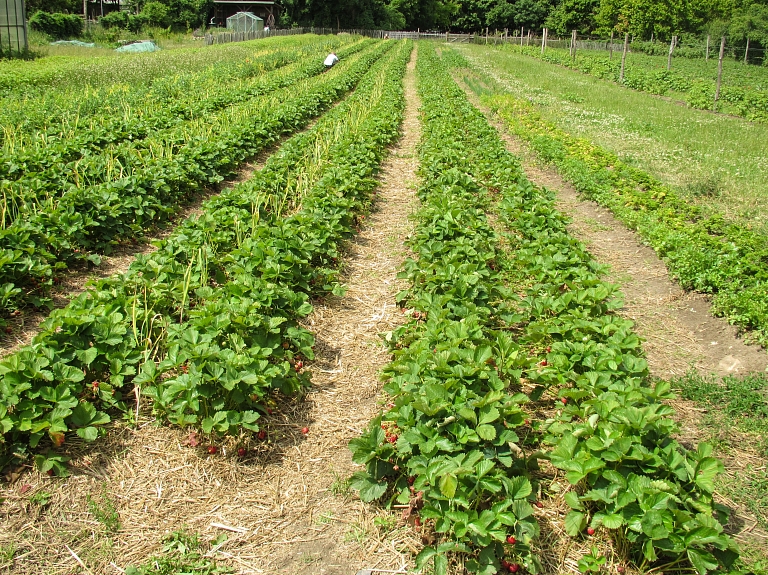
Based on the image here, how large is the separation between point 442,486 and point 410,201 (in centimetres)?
701

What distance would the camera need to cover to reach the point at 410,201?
31.6 feet

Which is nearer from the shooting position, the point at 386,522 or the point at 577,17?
the point at 386,522

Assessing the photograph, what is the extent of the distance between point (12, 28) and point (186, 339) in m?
25.5

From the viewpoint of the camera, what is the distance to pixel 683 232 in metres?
7.65

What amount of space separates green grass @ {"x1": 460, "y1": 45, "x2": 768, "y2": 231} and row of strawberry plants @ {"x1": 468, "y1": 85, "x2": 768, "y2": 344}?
28.7 inches

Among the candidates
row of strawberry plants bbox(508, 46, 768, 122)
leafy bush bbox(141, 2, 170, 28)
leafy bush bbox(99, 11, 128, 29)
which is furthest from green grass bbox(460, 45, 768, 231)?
leafy bush bbox(141, 2, 170, 28)

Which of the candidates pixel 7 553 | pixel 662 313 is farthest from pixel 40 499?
pixel 662 313

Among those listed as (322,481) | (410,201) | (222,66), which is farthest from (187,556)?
(222,66)

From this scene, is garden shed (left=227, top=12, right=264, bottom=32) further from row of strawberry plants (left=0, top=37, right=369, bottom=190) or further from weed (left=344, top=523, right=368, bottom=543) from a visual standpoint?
weed (left=344, top=523, right=368, bottom=543)

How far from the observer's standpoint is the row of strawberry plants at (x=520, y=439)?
118 inches

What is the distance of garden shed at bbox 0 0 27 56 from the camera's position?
901 inches

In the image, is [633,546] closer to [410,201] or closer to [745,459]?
[745,459]

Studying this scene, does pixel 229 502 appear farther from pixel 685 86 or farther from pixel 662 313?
pixel 685 86

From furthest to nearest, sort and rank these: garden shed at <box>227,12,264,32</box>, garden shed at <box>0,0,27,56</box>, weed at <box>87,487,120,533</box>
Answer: garden shed at <box>227,12,264,32</box>, garden shed at <box>0,0,27,56</box>, weed at <box>87,487,120,533</box>
